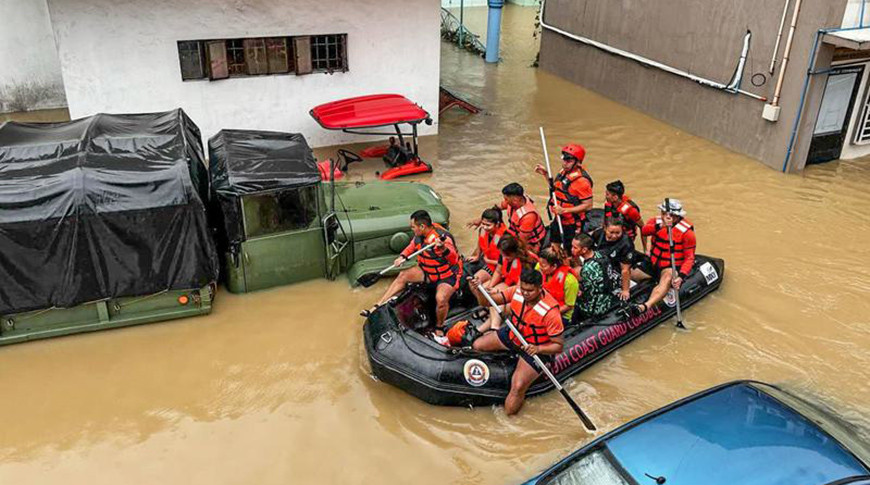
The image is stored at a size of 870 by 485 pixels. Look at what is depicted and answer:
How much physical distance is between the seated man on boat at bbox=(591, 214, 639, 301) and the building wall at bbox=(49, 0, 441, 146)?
25.4 feet

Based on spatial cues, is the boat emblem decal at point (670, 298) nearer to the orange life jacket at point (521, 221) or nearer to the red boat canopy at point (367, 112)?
the orange life jacket at point (521, 221)

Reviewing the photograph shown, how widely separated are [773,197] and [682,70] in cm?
476

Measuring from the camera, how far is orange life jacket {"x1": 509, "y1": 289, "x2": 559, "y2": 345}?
23.4 feet

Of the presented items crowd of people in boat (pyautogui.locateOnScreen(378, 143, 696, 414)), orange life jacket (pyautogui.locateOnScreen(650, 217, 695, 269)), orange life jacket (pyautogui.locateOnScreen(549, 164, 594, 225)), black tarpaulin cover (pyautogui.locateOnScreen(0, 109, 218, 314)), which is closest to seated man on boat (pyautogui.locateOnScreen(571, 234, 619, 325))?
crowd of people in boat (pyautogui.locateOnScreen(378, 143, 696, 414))

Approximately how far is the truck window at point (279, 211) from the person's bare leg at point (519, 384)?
371 cm

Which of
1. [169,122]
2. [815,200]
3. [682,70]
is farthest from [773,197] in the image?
[169,122]

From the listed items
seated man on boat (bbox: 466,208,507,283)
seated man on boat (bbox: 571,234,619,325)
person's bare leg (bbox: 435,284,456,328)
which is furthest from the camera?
seated man on boat (bbox: 466,208,507,283)

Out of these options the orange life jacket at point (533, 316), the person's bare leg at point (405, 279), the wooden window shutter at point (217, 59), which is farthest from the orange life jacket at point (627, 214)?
the wooden window shutter at point (217, 59)

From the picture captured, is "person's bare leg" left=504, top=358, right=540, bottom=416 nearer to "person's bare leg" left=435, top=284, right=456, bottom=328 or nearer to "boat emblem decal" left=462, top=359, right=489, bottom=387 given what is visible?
"boat emblem decal" left=462, top=359, right=489, bottom=387

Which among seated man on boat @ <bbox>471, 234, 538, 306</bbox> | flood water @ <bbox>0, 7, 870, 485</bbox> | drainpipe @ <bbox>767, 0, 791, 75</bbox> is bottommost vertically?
flood water @ <bbox>0, 7, 870, 485</bbox>

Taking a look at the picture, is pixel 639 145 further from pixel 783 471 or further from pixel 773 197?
pixel 783 471

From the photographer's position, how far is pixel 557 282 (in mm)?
7934

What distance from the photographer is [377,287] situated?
10.0 m

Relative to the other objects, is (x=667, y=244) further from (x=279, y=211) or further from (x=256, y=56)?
(x=256, y=56)
